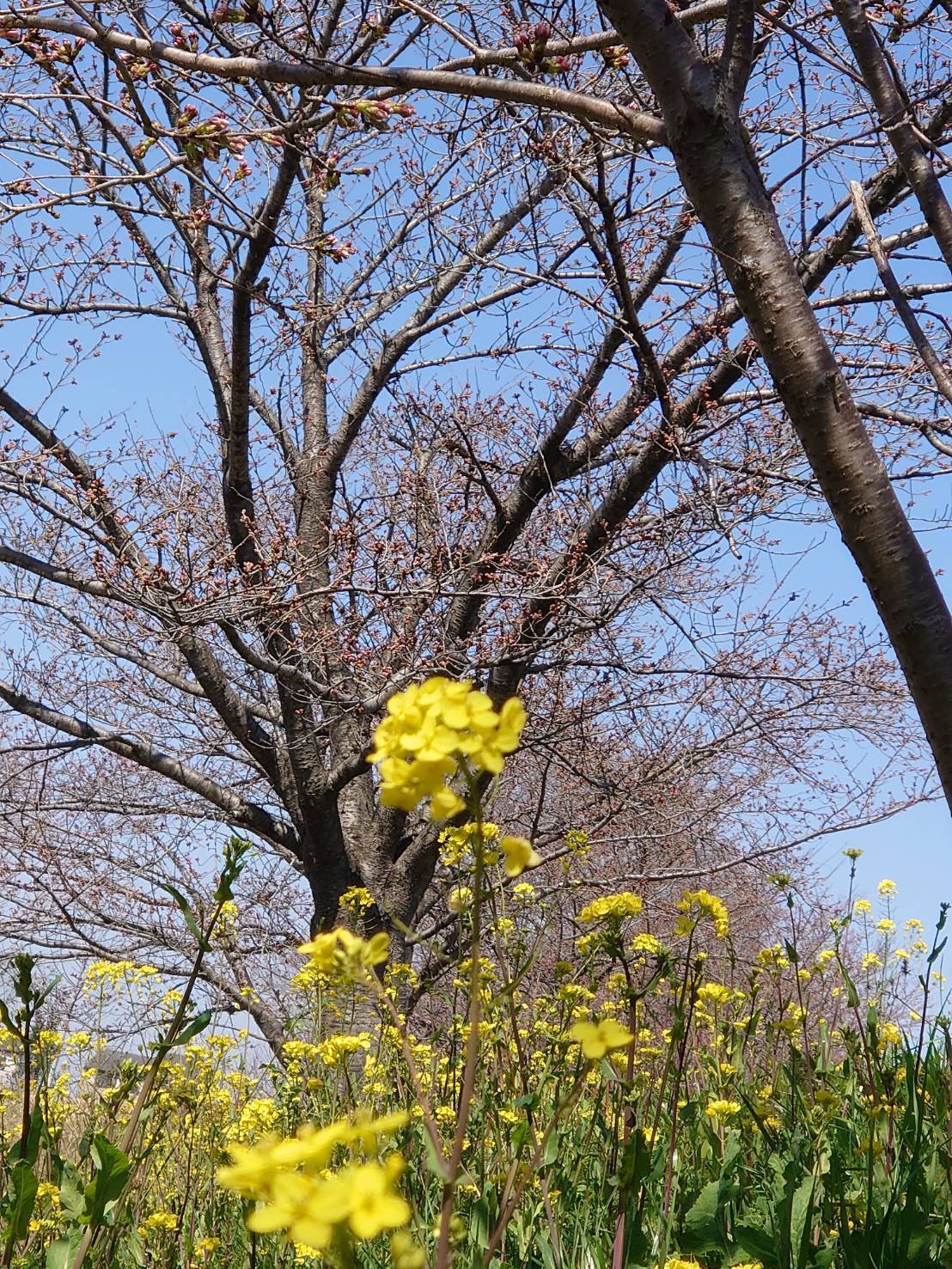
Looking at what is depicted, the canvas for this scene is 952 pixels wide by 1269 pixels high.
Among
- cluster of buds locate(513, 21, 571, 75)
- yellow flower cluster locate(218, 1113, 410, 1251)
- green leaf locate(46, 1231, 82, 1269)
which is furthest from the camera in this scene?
cluster of buds locate(513, 21, 571, 75)

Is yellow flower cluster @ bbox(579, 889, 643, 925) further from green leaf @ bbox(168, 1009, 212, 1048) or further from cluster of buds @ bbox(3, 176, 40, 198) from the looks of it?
cluster of buds @ bbox(3, 176, 40, 198)

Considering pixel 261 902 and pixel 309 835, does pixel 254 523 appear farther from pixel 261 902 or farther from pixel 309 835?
pixel 261 902

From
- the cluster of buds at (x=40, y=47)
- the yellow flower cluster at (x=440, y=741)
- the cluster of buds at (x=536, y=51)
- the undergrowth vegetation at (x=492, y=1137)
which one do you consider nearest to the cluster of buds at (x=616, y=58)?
the cluster of buds at (x=536, y=51)

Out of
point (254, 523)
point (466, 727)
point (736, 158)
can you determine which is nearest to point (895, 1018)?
point (254, 523)

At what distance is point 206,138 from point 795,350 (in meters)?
1.96

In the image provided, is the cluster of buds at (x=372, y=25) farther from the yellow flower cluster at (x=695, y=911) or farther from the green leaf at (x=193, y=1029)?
the green leaf at (x=193, y=1029)

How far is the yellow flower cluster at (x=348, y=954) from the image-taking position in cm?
96

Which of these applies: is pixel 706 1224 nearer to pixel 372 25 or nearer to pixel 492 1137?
pixel 492 1137

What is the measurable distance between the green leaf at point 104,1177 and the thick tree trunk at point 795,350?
1.50m

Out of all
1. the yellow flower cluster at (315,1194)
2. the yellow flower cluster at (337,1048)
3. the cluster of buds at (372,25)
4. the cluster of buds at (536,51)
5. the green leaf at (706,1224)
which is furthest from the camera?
the cluster of buds at (372,25)

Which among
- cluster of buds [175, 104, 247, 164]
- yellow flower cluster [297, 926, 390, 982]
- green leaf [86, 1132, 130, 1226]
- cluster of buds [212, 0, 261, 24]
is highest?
cluster of buds [212, 0, 261, 24]

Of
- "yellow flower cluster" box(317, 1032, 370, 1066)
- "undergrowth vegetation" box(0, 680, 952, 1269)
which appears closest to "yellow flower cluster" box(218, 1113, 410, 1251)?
"undergrowth vegetation" box(0, 680, 952, 1269)

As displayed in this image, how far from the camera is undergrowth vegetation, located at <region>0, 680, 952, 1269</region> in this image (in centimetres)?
91

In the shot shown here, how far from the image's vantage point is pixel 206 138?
297 cm
